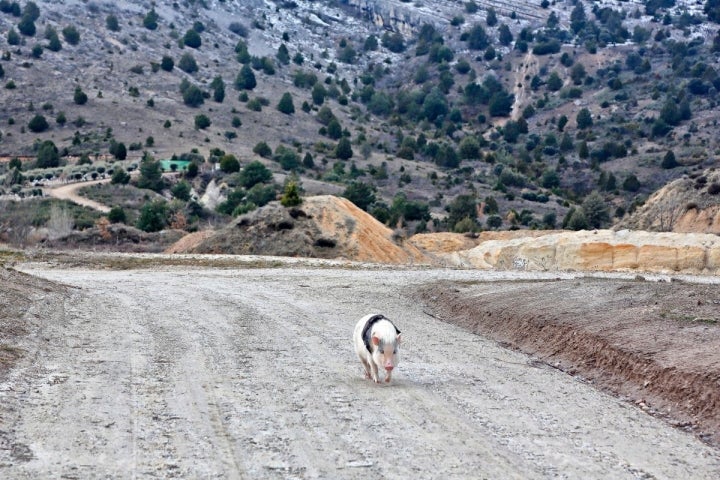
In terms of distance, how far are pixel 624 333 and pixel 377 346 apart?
4.99 metres

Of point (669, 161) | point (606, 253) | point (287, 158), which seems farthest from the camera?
point (669, 161)

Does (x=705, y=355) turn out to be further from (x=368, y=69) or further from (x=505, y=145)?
(x=368, y=69)

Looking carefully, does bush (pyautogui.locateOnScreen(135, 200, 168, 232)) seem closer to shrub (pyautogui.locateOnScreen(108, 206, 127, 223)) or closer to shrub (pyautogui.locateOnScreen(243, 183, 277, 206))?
shrub (pyautogui.locateOnScreen(108, 206, 127, 223))

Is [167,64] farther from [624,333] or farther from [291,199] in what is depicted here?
[624,333]

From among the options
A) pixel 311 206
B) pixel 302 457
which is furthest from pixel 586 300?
pixel 311 206

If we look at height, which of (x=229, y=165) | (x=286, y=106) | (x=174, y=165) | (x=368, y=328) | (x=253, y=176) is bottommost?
(x=174, y=165)

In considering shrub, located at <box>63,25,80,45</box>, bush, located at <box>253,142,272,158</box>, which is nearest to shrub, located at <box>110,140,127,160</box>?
bush, located at <box>253,142,272,158</box>

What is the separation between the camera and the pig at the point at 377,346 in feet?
43.7

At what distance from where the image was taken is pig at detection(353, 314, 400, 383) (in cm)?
1331

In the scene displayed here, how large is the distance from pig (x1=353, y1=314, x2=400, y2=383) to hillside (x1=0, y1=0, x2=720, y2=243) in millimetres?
41021

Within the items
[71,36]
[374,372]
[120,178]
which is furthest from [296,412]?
[71,36]

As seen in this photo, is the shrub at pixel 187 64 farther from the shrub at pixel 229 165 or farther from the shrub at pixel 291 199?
the shrub at pixel 291 199

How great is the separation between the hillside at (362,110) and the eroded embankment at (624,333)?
3601 cm

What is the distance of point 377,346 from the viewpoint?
43.8 feet
